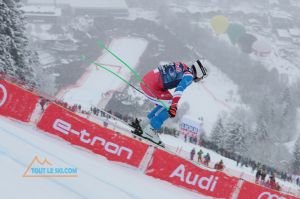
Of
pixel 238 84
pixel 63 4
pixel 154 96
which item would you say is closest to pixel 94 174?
pixel 154 96

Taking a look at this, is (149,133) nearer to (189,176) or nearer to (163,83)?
(163,83)

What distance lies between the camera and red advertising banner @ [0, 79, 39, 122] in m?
11.7

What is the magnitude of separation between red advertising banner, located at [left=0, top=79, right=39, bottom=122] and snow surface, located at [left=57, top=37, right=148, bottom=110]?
37221 mm

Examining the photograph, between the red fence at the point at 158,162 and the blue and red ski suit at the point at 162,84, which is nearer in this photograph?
the blue and red ski suit at the point at 162,84

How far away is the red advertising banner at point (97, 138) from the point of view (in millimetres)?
10750

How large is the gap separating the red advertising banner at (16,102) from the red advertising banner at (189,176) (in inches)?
145

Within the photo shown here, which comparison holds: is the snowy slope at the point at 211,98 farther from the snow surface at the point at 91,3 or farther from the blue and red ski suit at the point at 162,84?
the blue and red ski suit at the point at 162,84

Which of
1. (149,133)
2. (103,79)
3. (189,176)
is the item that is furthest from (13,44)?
(103,79)

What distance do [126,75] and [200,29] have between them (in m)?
52.2

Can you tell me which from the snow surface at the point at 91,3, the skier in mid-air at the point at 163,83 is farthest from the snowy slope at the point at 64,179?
the snow surface at the point at 91,3

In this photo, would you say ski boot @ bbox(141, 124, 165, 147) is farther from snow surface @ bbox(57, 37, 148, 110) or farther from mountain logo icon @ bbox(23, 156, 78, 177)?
snow surface @ bbox(57, 37, 148, 110)

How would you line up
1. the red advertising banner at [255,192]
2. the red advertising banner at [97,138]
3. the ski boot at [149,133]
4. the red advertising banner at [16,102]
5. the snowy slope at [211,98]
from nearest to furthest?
1. the ski boot at [149,133]
2. the red advertising banner at [97,138]
3. the red advertising banner at [255,192]
4. the red advertising banner at [16,102]
5. the snowy slope at [211,98]

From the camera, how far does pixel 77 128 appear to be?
11.0 meters

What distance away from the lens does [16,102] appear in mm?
11859
